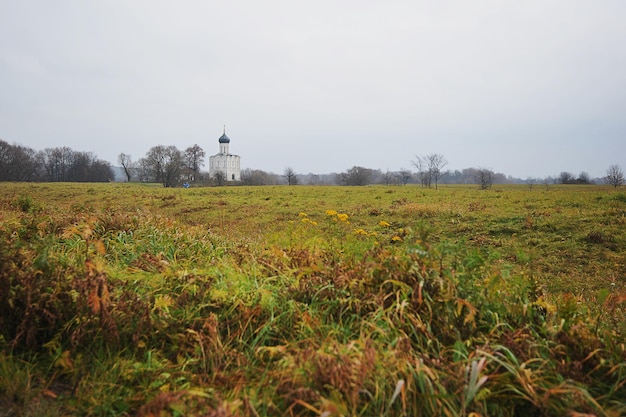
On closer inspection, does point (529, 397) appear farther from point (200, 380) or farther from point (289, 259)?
point (289, 259)

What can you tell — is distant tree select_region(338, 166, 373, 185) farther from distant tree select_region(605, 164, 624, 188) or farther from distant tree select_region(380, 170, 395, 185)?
distant tree select_region(605, 164, 624, 188)

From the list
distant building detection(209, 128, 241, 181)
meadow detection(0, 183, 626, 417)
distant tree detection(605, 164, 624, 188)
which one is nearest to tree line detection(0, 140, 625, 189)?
distant tree detection(605, 164, 624, 188)

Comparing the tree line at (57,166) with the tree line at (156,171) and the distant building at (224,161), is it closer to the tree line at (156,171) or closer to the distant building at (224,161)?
the tree line at (156,171)

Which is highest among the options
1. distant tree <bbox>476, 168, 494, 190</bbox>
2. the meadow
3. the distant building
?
the distant building

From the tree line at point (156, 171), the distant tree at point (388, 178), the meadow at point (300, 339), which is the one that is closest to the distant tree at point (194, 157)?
the tree line at point (156, 171)

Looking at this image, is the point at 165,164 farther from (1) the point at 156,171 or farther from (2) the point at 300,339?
(2) the point at 300,339

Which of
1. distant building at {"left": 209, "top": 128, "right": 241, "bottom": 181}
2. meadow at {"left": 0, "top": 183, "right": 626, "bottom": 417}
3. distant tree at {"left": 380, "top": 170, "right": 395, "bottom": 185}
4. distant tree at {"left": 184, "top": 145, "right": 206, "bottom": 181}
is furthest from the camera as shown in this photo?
distant building at {"left": 209, "top": 128, "right": 241, "bottom": 181}

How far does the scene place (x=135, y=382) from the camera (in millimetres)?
2430

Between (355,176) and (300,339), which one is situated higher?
(355,176)

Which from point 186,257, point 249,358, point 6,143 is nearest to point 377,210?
point 186,257

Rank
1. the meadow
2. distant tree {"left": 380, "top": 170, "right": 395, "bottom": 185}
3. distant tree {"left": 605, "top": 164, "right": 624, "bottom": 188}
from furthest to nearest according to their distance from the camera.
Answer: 1. distant tree {"left": 380, "top": 170, "right": 395, "bottom": 185}
2. distant tree {"left": 605, "top": 164, "right": 624, "bottom": 188}
3. the meadow

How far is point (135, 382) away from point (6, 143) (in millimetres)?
96296

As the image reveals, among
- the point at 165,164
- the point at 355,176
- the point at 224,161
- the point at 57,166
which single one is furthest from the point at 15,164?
the point at 355,176

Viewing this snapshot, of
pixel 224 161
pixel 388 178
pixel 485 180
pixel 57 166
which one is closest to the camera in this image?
pixel 485 180
